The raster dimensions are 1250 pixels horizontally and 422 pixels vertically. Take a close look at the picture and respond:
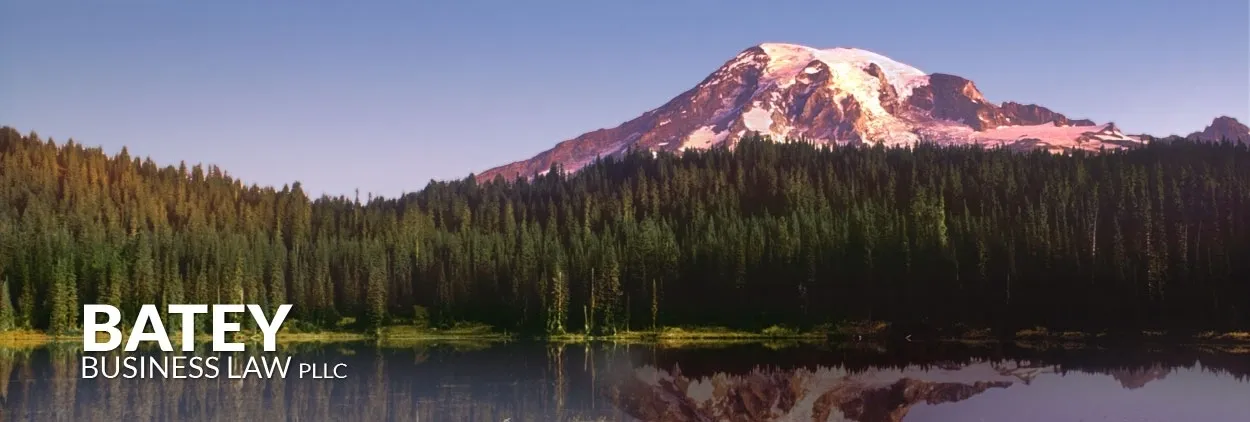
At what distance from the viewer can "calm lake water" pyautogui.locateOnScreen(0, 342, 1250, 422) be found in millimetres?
99375

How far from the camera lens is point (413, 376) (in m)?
125

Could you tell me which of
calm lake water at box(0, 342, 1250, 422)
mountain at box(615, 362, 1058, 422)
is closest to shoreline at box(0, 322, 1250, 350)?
calm lake water at box(0, 342, 1250, 422)

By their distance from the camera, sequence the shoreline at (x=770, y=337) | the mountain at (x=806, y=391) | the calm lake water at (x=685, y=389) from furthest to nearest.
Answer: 1. the shoreline at (x=770, y=337)
2. the mountain at (x=806, y=391)
3. the calm lake water at (x=685, y=389)

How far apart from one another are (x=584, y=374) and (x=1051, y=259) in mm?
86389

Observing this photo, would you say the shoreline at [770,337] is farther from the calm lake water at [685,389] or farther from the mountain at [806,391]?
the mountain at [806,391]

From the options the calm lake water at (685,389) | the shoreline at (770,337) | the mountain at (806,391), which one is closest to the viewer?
the calm lake water at (685,389)

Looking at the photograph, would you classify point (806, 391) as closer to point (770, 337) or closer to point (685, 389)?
point (685, 389)

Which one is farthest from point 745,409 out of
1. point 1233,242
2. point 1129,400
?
point 1233,242

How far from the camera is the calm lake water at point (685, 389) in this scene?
99375 mm

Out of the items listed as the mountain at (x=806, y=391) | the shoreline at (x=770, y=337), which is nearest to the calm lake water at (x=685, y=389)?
the mountain at (x=806, y=391)

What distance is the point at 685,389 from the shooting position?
117438 millimetres

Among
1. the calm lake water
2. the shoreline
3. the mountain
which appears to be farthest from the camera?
the shoreline

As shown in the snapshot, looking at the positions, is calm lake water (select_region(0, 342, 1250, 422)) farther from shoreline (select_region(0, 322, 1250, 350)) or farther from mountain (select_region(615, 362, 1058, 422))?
shoreline (select_region(0, 322, 1250, 350))

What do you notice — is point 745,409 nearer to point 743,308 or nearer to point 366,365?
point 366,365
